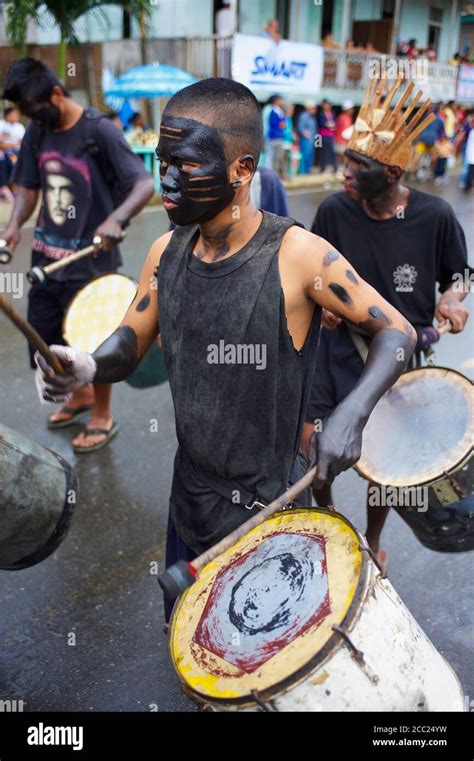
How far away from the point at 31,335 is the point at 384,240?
1.80 m

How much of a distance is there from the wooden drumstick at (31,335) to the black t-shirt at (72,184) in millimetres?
2436

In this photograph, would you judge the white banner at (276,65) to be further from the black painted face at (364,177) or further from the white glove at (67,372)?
the white glove at (67,372)

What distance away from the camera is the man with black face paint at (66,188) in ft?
13.3

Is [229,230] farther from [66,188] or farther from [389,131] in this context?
[66,188]

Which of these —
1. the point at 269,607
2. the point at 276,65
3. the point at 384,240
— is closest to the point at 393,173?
the point at 384,240

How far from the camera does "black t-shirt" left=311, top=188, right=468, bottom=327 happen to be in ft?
10.3

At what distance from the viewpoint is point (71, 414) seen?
191 inches

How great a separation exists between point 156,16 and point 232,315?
1933cm

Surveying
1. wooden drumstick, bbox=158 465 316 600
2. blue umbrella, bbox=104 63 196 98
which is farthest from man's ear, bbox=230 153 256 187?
blue umbrella, bbox=104 63 196 98

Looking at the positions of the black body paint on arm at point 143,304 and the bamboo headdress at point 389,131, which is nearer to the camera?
the black body paint on arm at point 143,304

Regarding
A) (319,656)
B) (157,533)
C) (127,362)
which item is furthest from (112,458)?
(319,656)

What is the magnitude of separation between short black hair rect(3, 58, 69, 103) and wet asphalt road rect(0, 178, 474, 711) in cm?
205

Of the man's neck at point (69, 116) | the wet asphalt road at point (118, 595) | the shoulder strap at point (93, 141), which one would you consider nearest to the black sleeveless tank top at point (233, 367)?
the wet asphalt road at point (118, 595)

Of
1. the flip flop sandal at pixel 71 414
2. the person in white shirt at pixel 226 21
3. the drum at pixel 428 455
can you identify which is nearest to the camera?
the drum at pixel 428 455
